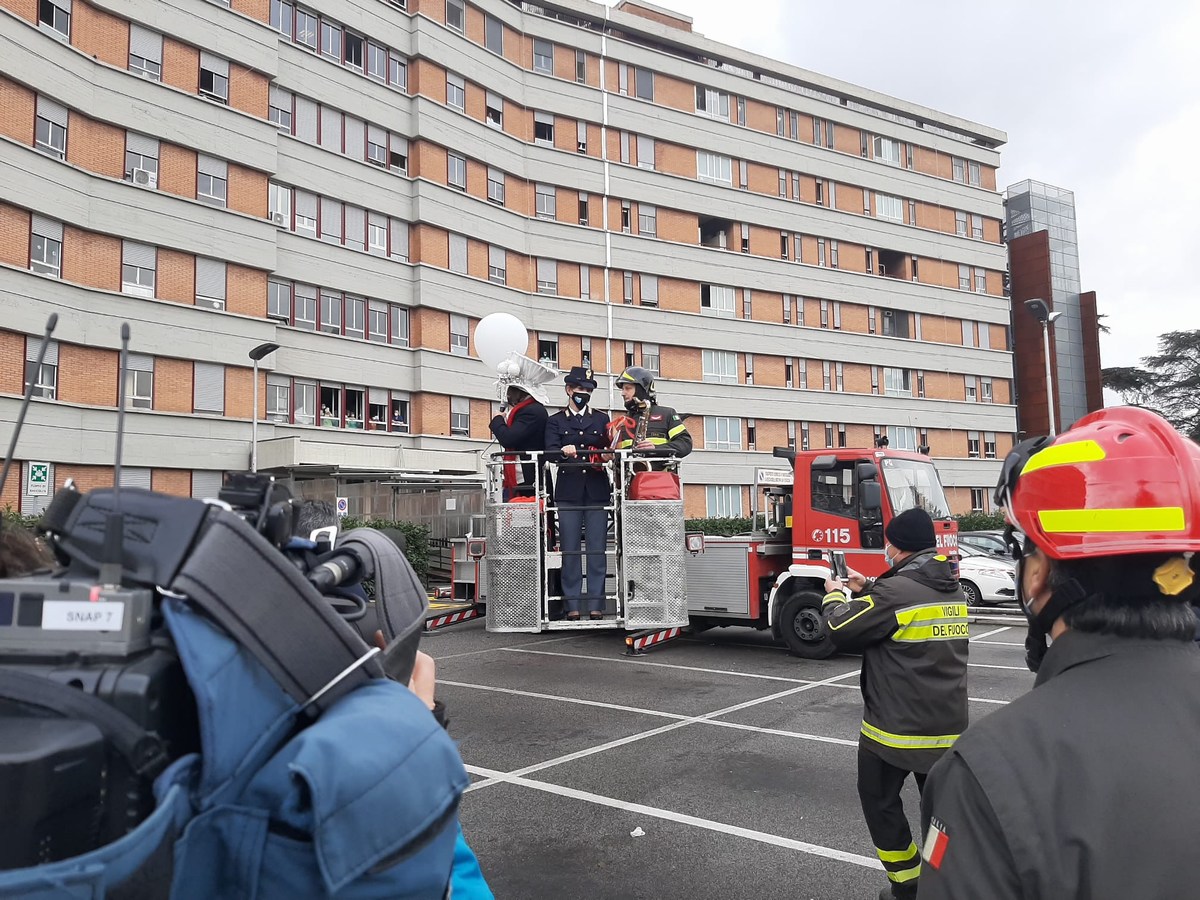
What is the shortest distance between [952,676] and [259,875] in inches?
153

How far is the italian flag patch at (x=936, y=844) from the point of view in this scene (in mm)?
1420

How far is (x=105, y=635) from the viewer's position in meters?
1.06

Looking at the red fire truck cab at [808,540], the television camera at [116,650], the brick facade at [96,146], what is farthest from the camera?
the brick facade at [96,146]

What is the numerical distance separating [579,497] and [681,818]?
14.6ft

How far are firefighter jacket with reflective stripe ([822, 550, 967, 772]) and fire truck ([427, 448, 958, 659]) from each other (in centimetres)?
474

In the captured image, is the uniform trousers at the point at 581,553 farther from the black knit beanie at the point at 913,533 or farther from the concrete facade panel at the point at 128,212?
the concrete facade panel at the point at 128,212

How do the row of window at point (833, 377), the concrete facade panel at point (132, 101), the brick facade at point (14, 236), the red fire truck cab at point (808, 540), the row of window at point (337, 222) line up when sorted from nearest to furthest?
1. the red fire truck cab at point (808, 540)
2. the brick facade at point (14, 236)
3. the concrete facade panel at point (132, 101)
4. the row of window at point (337, 222)
5. the row of window at point (833, 377)

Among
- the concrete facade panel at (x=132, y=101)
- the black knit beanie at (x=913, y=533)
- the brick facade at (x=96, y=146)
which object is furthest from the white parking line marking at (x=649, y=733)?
the brick facade at (x=96, y=146)

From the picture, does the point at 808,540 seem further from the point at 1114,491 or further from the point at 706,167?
the point at 706,167

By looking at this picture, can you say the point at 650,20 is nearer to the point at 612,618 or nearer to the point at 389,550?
the point at 612,618

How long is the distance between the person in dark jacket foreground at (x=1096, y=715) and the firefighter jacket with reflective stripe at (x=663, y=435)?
7.74 m

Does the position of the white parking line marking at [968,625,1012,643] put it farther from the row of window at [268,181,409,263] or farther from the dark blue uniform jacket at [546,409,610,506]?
the row of window at [268,181,409,263]

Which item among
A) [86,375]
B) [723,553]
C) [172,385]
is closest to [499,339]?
[723,553]

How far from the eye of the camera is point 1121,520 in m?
1.55
